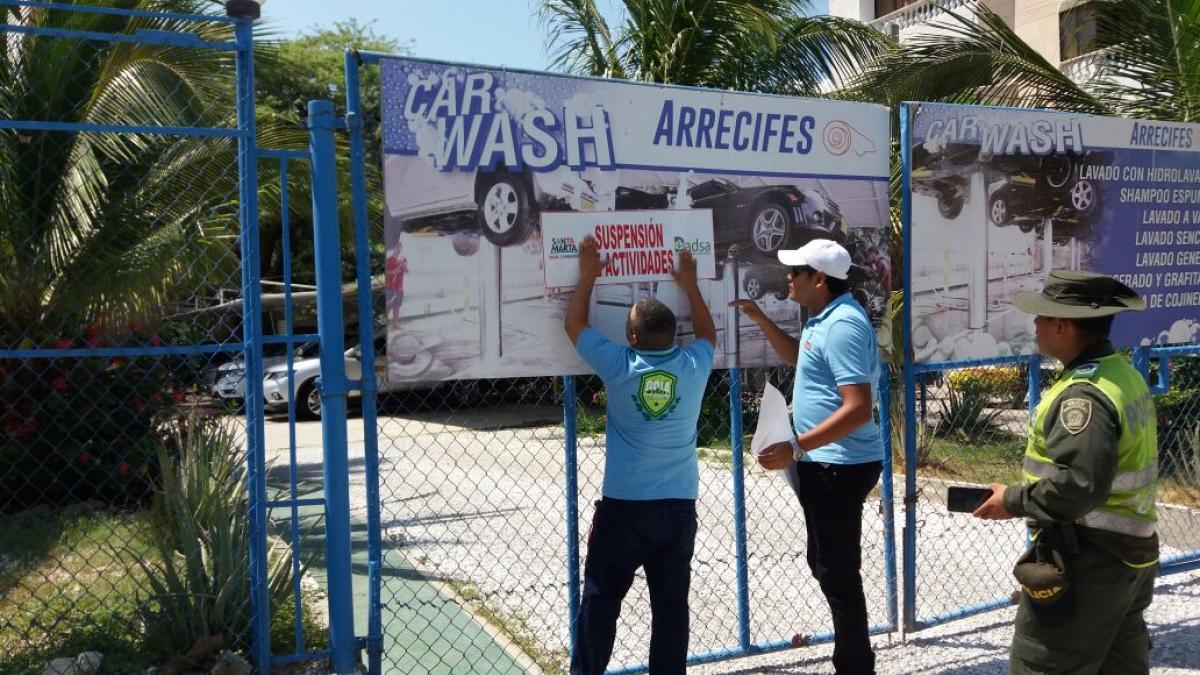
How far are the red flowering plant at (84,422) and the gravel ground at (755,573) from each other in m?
1.92

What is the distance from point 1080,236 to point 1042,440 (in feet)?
8.04

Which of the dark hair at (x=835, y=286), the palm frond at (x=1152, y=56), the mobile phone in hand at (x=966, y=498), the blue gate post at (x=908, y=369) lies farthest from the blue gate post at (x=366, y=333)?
the palm frond at (x=1152, y=56)

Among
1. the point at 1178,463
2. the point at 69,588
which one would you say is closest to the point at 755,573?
the point at 69,588

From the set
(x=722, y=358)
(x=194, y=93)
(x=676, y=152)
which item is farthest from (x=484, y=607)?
(x=194, y=93)

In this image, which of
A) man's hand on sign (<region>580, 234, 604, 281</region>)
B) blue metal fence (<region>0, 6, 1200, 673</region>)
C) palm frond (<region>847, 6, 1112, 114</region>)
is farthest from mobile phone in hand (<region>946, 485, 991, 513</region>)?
palm frond (<region>847, 6, 1112, 114</region>)

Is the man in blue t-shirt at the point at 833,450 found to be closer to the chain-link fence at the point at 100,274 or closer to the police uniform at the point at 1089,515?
the police uniform at the point at 1089,515

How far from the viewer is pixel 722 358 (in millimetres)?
4074

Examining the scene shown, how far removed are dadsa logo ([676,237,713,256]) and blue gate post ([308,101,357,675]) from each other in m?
1.33

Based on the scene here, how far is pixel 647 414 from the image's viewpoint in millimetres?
3527

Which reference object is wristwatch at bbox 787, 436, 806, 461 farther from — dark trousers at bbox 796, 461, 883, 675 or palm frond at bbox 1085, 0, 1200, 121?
palm frond at bbox 1085, 0, 1200, 121

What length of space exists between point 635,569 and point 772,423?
732 millimetres

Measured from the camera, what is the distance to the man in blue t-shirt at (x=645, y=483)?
3527 millimetres

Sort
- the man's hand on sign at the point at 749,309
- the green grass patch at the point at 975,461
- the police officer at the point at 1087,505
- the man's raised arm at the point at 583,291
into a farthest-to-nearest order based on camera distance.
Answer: the green grass patch at the point at 975,461, the man's hand on sign at the point at 749,309, the man's raised arm at the point at 583,291, the police officer at the point at 1087,505

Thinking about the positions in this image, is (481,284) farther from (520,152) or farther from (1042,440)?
(1042,440)
